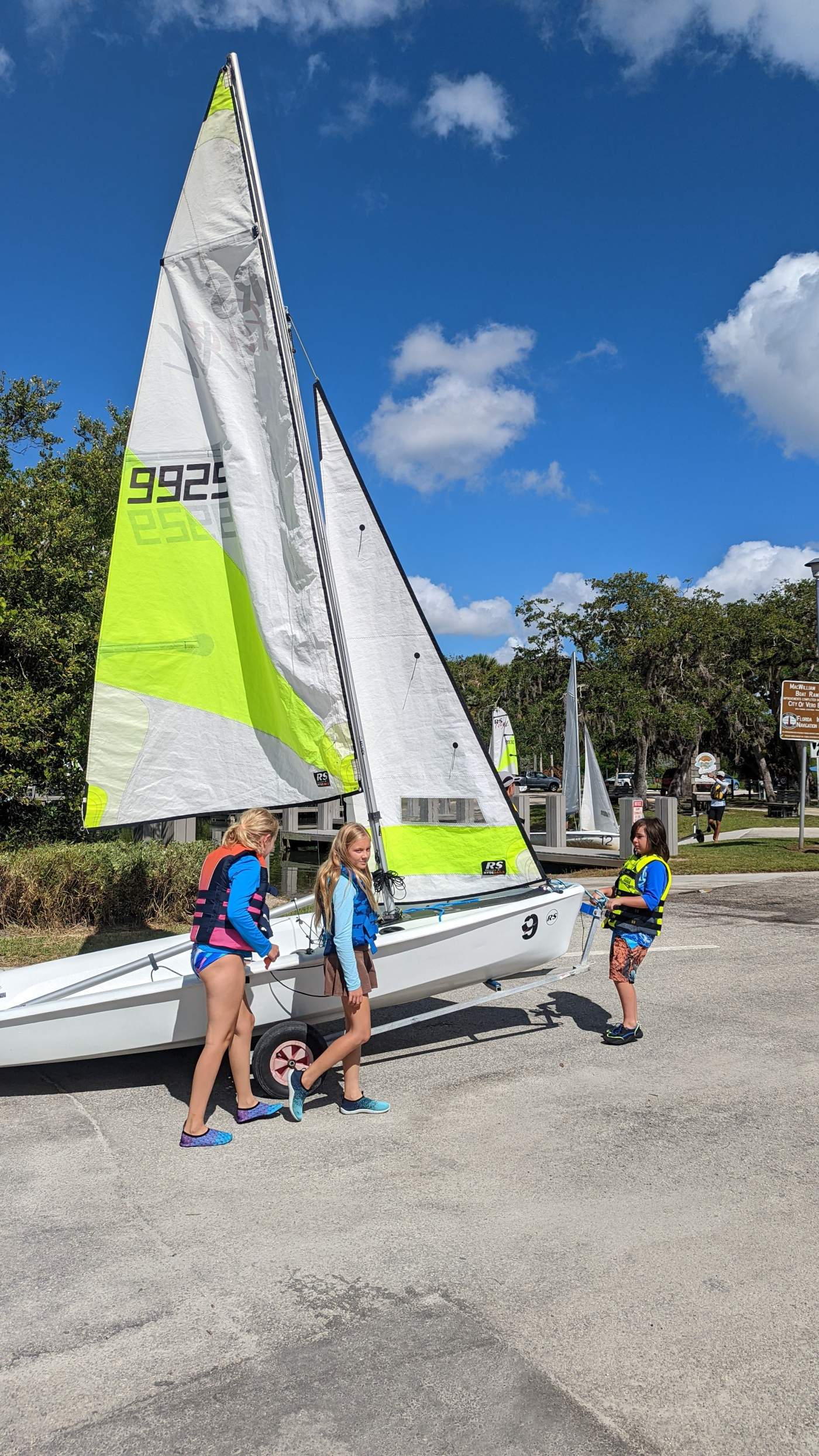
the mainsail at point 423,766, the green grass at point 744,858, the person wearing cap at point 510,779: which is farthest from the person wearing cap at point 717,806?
the mainsail at point 423,766

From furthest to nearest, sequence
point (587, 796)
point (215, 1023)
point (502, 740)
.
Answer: point (502, 740)
point (587, 796)
point (215, 1023)

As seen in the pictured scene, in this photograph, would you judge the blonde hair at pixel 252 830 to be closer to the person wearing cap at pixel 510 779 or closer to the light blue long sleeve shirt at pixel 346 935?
the light blue long sleeve shirt at pixel 346 935

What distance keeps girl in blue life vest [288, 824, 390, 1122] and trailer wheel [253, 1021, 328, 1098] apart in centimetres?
19

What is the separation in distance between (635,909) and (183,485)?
420 centimetres

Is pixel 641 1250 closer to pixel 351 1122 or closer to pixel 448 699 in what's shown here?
pixel 351 1122

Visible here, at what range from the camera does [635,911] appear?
630cm

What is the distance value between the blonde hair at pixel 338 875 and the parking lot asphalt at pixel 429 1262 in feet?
3.79

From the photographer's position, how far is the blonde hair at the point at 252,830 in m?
4.98

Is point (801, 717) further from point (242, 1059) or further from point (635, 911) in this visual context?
point (242, 1059)

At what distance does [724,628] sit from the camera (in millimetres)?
38969

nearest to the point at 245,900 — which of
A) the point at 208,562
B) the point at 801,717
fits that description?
the point at 208,562

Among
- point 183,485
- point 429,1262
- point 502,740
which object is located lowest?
point 429,1262

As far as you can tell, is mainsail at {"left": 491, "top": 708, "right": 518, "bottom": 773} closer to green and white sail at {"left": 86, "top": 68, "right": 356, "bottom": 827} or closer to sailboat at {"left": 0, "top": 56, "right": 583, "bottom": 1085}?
sailboat at {"left": 0, "top": 56, "right": 583, "bottom": 1085}

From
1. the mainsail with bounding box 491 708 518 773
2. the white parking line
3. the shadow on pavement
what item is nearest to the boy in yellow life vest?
the shadow on pavement
